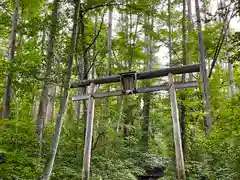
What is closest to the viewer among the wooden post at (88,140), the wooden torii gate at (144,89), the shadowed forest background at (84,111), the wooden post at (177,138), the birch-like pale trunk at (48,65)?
the shadowed forest background at (84,111)

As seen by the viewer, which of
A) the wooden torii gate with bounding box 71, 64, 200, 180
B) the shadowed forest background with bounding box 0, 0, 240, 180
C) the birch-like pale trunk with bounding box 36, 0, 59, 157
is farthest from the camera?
the birch-like pale trunk with bounding box 36, 0, 59, 157

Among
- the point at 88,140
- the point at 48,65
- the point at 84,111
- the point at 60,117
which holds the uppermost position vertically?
the point at 48,65

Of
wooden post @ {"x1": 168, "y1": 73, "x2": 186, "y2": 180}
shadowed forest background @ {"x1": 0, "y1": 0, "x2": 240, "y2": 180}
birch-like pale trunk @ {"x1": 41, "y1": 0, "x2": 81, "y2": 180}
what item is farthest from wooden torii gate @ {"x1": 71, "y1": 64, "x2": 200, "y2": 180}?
birch-like pale trunk @ {"x1": 41, "y1": 0, "x2": 81, "y2": 180}

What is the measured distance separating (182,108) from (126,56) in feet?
17.4

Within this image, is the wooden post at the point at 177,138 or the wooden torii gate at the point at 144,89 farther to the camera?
the wooden torii gate at the point at 144,89

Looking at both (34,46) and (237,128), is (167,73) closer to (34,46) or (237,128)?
(237,128)

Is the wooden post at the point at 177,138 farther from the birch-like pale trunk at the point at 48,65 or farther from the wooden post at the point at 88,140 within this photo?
the birch-like pale trunk at the point at 48,65

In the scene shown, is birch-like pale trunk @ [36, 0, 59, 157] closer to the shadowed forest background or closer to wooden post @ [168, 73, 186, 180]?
the shadowed forest background

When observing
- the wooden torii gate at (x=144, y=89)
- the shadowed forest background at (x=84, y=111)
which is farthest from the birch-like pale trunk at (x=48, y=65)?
the wooden torii gate at (x=144, y=89)

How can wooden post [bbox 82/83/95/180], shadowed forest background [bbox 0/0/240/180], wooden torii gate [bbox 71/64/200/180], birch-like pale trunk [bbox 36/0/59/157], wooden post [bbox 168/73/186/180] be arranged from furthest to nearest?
wooden post [bbox 82/83/95/180]
birch-like pale trunk [bbox 36/0/59/157]
wooden torii gate [bbox 71/64/200/180]
wooden post [bbox 168/73/186/180]
shadowed forest background [bbox 0/0/240/180]

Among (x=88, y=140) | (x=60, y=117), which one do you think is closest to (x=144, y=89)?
(x=88, y=140)

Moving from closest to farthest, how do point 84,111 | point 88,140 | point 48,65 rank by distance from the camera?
point 48,65 → point 88,140 → point 84,111

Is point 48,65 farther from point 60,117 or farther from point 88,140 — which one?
point 88,140

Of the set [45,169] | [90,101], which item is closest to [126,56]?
[90,101]
